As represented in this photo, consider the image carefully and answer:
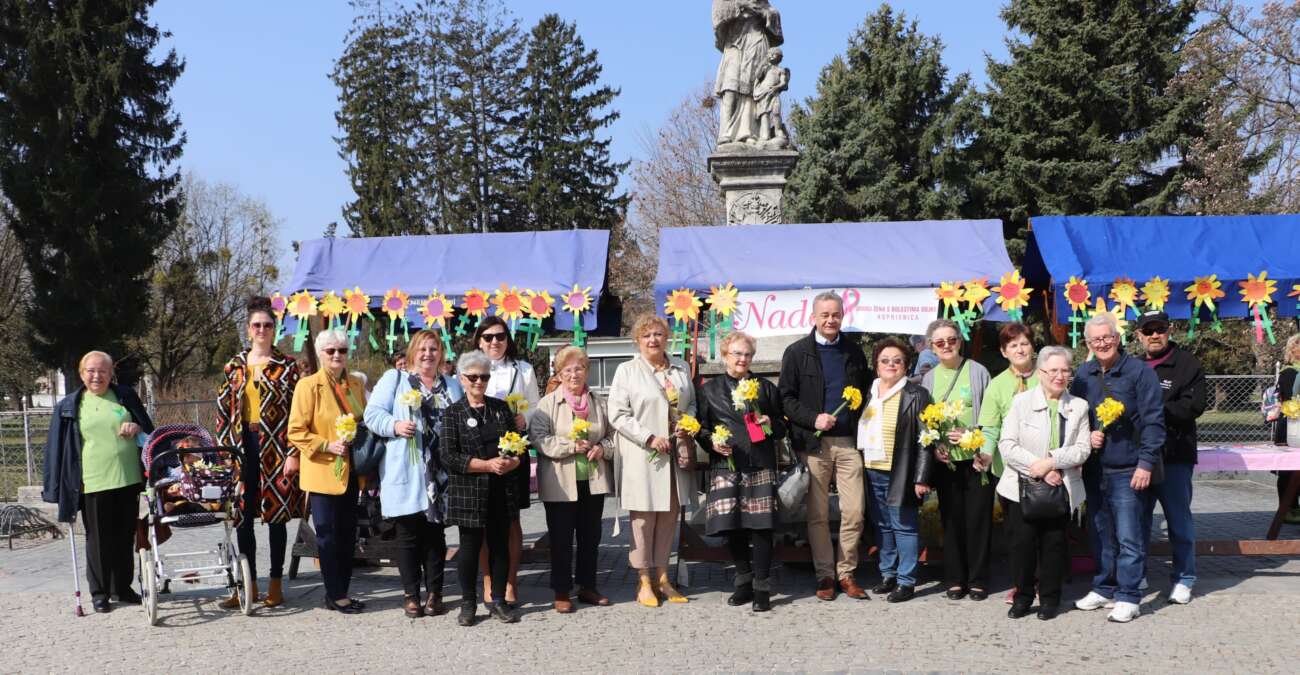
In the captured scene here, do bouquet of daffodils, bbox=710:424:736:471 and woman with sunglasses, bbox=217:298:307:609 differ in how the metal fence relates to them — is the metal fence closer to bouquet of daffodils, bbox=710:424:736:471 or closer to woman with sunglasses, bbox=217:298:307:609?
woman with sunglasses, bbox=217:298:307:609

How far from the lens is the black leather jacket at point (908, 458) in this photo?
644 centimetres

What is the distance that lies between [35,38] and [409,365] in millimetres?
21155

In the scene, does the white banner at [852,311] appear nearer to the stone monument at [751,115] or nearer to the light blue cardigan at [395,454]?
the light blue cardigan at [395,454]

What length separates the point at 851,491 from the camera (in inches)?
263

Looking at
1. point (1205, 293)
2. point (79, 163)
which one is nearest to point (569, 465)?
point (1205, 293)

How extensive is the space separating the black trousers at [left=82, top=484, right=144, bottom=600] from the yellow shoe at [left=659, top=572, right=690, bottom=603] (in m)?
3.69

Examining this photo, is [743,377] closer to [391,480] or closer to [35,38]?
[391,480]

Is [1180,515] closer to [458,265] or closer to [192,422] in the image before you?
[458,265]

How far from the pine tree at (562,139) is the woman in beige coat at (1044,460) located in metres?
29.5

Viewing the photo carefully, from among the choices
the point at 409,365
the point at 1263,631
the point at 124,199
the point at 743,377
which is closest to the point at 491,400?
the point at 409,365

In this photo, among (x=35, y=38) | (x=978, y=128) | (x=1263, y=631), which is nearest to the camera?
(x=1263, y=631)

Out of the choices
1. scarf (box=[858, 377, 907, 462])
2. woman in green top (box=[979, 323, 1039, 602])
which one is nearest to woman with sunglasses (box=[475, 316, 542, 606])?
scarf (box=[858, 377, 907, 462])

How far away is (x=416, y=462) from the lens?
637 centimetres

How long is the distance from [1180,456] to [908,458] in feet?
5.95
